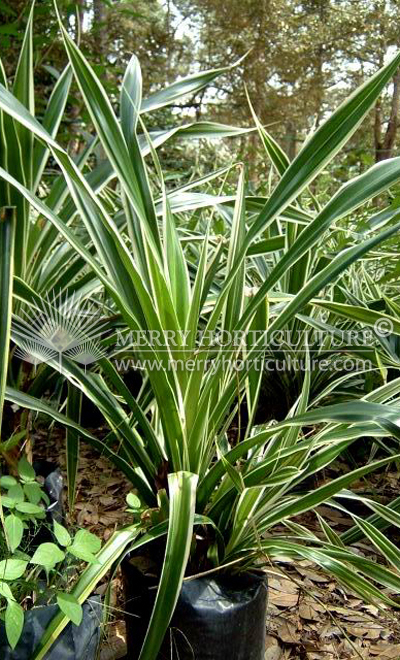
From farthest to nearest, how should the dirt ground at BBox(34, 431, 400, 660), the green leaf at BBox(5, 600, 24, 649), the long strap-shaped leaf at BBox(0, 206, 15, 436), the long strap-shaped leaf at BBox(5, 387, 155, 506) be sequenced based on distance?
the dirt ground at BBox(34, 431, 400, 660) < the long strap-shaped leaf at BBox(5, 387, 155, 506) < the long strap-shaped leaf at BBox(0, 206, 15, 436) < the green leaf at BBox(5, 600, 24, 649)

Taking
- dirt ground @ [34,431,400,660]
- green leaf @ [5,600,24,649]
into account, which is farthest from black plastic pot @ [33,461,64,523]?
green leaf @ [5,600,24,649]

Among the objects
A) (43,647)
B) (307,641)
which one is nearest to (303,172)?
(43,647)

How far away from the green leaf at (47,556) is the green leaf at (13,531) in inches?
1.3

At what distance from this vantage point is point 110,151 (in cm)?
76

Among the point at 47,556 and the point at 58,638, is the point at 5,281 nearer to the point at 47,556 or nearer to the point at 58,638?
the point at 47,556

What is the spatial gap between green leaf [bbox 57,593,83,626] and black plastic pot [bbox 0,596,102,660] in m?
0.07

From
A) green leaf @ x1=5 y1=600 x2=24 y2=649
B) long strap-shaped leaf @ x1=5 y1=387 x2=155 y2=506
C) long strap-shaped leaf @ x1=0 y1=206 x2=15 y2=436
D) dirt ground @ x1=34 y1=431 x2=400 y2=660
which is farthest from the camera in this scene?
dirt ground @ x1=34 y1=431 x2=400 y2=660

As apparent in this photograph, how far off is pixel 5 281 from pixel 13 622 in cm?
40

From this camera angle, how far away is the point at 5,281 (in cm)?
73

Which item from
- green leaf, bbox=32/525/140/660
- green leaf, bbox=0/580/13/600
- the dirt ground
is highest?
green leaf, bbox=0/580/13/600

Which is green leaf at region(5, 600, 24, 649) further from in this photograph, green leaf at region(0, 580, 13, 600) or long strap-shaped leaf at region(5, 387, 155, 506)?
long strap-shaped leaf at region(5, 387, 155, 506)

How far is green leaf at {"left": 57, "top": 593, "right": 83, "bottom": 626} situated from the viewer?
609mm

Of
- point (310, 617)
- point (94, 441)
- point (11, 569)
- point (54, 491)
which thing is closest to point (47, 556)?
point (11, 569)

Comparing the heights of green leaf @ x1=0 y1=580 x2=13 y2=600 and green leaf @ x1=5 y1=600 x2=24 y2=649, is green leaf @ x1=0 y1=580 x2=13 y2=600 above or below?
above
